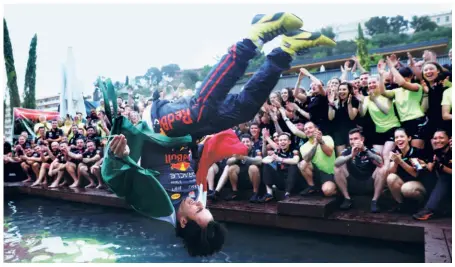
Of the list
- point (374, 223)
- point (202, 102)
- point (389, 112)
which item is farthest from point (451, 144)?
point (202, 102)

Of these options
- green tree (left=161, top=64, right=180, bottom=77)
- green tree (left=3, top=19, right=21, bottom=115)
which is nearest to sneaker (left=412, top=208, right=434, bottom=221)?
green tree (left=161, top=64, right=180, bottom=77)

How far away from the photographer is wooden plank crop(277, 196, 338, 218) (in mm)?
2861

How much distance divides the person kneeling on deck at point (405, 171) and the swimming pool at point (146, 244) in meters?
0.37

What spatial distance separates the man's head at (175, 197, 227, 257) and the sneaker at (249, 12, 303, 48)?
1.30 meters

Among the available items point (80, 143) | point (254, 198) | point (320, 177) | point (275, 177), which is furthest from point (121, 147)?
point (80, 143)

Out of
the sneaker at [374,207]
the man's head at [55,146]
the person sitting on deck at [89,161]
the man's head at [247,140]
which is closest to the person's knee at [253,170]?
the man's head at [247,140]

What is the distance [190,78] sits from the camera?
3.12 metres

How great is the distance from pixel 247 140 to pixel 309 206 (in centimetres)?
73

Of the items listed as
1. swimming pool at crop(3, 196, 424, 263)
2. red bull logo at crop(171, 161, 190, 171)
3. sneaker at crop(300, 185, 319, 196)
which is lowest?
swimming pool at crop(3, 196, 424, 263)

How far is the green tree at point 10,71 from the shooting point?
11.4 feet

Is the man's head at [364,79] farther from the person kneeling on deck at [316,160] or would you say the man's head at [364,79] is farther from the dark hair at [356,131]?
the person kneeling on deck at [316,160]

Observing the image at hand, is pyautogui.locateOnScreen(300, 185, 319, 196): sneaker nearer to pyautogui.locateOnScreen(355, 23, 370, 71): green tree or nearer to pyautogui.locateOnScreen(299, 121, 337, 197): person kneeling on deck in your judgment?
pyautogui.locateOnScreen(299, 121, 337, 197): person kneeling on deck
